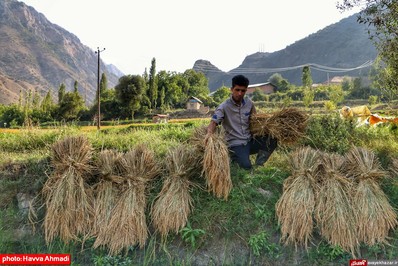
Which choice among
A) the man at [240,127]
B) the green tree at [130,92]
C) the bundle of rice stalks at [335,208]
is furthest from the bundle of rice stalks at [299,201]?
the green tree at [130,92]

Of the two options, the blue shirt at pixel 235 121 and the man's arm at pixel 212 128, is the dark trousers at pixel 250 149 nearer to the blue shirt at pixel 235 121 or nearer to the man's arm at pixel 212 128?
the blue shirt at pixel 235 121

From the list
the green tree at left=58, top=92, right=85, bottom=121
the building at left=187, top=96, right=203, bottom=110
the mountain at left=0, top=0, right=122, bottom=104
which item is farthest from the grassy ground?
the mountain at left=0, top=0, right=122, bottom=104

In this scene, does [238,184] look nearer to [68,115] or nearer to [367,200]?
[367,200]

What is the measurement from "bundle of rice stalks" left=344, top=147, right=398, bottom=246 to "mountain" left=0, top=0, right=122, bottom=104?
178 ft

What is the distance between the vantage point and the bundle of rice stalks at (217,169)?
3.44 meters

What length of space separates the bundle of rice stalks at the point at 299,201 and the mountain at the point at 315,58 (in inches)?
3493

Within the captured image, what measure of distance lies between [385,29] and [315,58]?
106710mm

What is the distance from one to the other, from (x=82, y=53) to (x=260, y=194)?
149866 millimetres

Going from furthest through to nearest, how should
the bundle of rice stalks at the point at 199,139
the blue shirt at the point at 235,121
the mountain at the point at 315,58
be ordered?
the mountain at the point at 315,58 → the blue shirt at the point at 235,121 → the bundle of rice stalks at the point at 199,139

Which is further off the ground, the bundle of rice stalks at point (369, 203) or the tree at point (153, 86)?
the tree at point (153, 86)

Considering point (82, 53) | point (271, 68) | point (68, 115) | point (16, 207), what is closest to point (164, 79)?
point (68, 115)

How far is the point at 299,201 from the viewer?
10.9 ft

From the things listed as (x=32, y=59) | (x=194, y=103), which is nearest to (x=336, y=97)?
(x=194, y=103)

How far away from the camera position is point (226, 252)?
10.3 ft
